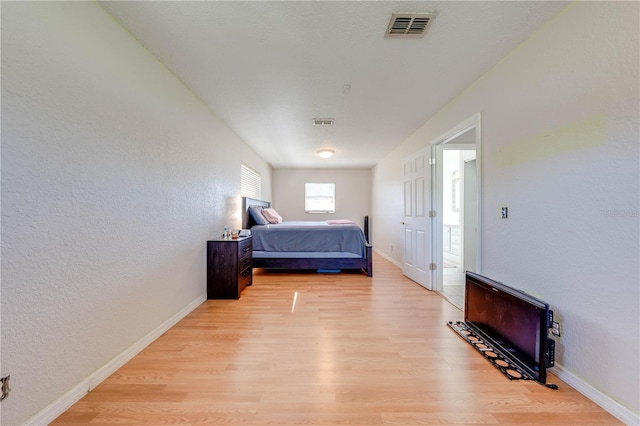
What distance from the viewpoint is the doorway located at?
2.78 m

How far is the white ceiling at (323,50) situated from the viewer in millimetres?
1441

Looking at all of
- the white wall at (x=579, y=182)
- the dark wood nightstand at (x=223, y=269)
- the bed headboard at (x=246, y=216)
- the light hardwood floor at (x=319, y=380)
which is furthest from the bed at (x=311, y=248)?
the white wall at (x=579, y=182)

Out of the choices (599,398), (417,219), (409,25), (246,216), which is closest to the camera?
(599,398)

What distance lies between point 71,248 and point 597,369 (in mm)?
3068

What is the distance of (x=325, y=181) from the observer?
271 inches

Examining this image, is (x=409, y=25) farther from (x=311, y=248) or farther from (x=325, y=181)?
(x=325, y=181)

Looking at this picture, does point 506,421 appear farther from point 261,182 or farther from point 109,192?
point 261,182

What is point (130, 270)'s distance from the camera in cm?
168

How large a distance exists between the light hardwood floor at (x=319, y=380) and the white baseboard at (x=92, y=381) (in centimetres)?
4

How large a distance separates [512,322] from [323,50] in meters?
2.51

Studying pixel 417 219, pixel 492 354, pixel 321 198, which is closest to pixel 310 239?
pixel 417 219

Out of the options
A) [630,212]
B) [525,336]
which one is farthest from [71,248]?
[630,212]

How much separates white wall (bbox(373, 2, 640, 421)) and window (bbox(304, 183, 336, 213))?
16.6 ft

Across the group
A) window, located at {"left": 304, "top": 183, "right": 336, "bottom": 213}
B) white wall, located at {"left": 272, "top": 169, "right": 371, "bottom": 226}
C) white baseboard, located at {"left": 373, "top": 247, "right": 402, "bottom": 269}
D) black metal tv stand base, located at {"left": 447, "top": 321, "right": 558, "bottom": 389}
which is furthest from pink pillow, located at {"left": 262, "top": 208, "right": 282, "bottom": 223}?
black metal tv stand base, located at {"left": 447, "top": 321, "right": 558, "bottom": 389}
